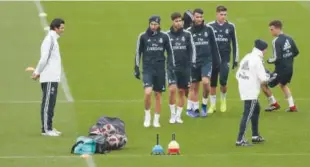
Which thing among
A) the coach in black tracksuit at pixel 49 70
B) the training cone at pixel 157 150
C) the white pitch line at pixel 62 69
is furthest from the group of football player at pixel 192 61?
the white pitch line at pixel 62 69

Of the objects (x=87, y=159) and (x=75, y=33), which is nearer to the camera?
(x=87, y=159)

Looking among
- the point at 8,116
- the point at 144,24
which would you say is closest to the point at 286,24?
the point at 144,24

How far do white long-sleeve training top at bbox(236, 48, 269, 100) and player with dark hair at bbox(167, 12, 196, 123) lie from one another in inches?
105

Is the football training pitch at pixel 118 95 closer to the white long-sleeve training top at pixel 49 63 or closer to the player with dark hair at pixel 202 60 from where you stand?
the player with dark hair at pixel 202 60

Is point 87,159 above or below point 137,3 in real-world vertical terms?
below

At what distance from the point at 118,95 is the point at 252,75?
666 cm

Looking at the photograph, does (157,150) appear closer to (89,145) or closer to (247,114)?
(89,145)

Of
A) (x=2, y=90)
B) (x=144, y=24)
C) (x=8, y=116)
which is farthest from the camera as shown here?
(x=144, y=24)

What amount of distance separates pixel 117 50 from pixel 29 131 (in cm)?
914

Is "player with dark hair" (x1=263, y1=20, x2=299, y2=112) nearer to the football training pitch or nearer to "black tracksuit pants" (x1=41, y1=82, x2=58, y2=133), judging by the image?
the football training pitch

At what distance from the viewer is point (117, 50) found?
1313 inches

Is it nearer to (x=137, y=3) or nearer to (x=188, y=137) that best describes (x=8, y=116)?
(x=188, y=137)

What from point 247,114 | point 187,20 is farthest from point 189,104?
point 247,114

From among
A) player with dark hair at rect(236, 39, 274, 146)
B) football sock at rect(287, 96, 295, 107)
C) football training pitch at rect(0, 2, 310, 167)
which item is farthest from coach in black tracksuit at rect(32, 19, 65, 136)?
football sock at rect(287, 96, 295, 107)
